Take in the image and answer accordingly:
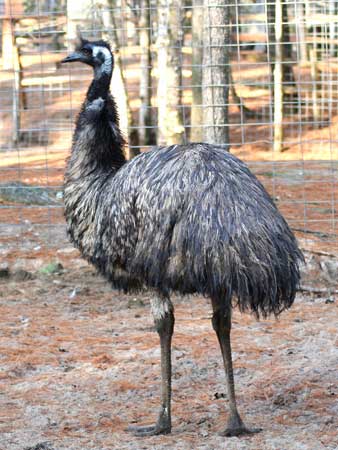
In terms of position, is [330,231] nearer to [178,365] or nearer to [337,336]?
[337,336]

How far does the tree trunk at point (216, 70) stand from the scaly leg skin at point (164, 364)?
4.02 m

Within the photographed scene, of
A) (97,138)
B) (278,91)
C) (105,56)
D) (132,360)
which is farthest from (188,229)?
(278,91)

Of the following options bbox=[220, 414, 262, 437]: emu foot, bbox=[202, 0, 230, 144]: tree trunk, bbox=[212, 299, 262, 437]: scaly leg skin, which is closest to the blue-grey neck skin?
bbox=[212, 299, 262, 437]: scaly leg skin

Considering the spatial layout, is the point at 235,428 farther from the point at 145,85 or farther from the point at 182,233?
the point at 145,85

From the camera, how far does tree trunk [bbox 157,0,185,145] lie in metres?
10.8

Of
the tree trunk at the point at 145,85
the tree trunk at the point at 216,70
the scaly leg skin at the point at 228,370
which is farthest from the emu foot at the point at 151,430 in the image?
the tree trunk at the point at 145,85

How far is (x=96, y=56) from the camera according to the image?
568 centimetres

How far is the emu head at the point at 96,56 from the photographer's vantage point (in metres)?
5.63

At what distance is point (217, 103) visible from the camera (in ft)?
29.2

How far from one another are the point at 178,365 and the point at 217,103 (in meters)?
3.49

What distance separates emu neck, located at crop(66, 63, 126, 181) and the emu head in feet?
0.15

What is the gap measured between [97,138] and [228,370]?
60.4 inches

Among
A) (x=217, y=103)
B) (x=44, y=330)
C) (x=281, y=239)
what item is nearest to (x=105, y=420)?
(x=281, y=239)

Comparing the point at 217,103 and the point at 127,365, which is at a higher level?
the point at 217,103
